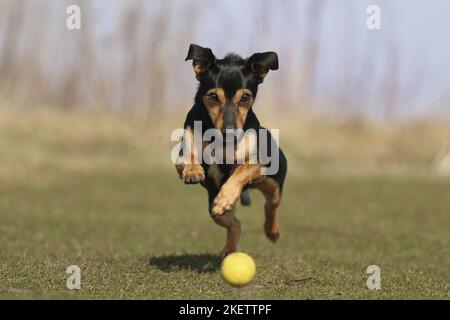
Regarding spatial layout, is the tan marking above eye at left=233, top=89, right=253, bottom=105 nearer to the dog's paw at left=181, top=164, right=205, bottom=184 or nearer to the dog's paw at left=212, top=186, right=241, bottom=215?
the dog's paw at left=181, top=164, right=205, bottom=184

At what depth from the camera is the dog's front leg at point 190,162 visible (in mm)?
6750

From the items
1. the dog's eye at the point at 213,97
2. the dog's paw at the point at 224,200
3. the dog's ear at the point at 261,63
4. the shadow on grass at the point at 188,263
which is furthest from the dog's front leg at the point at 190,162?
the shadow on grass at the point at 188,263

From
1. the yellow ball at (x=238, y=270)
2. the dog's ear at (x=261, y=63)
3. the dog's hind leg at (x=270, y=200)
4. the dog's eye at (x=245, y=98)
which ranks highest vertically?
the dog's ear at (x=261, y=63)

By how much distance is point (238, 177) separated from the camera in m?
6.78

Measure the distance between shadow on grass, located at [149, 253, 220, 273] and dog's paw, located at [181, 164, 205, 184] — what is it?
1004mm

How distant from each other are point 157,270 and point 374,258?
11.9 feet

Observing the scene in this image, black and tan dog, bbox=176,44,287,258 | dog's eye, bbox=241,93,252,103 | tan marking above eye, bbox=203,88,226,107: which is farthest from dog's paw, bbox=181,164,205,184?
dog's eye, bbox=241,93,252,103

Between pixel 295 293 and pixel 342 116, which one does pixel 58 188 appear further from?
pixel 295 293

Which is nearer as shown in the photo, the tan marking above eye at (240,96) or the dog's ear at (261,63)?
the tan marking above eye at (240,96)

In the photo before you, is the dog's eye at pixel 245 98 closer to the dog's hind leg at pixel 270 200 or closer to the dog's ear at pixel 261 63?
the dog's ear at pixel 261 63

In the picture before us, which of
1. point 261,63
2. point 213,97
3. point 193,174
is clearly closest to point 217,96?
point 213,97

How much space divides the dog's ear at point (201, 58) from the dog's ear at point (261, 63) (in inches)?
12.4

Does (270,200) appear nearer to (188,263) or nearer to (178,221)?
(188,263)
